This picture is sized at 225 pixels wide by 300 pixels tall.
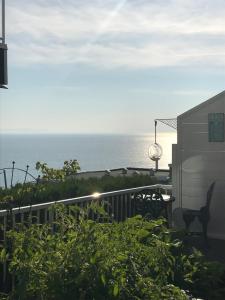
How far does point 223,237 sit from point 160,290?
519 centimetres

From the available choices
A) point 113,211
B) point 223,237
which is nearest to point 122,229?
point 113,211

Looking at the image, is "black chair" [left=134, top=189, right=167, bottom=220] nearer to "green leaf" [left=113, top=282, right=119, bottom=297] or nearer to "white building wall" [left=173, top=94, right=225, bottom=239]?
"white building wall" [left=173, top=94, right=225, bottom=239]

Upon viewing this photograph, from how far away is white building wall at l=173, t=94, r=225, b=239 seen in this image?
771 centimetres

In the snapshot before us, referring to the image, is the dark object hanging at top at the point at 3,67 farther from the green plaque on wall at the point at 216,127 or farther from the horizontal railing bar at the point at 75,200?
the green plaque on wall at the point at 216,127

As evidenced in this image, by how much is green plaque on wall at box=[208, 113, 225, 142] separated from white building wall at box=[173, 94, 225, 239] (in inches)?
2.5

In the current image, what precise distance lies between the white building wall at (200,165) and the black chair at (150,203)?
0.94m

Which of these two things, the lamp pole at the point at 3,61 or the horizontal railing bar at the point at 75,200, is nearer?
the horizontal railing bar at the point at 75,200

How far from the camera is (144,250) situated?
2.98 m

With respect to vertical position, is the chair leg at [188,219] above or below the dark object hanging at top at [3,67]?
below

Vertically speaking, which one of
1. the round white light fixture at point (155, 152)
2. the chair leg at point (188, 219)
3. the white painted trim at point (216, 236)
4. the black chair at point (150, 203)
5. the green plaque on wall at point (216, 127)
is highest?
the green plaque on wall at point (216, 127)

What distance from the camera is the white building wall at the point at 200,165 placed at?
7.71m

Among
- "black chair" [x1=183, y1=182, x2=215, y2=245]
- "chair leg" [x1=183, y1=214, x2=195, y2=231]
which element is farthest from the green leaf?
"chair leg" [x1=183, y1=214, x2=195, y2=231]

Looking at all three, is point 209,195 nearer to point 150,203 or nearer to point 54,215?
point 150,203

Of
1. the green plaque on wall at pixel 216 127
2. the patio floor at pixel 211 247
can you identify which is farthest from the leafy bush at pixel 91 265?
the green plaque on wall at pixel 216 127
